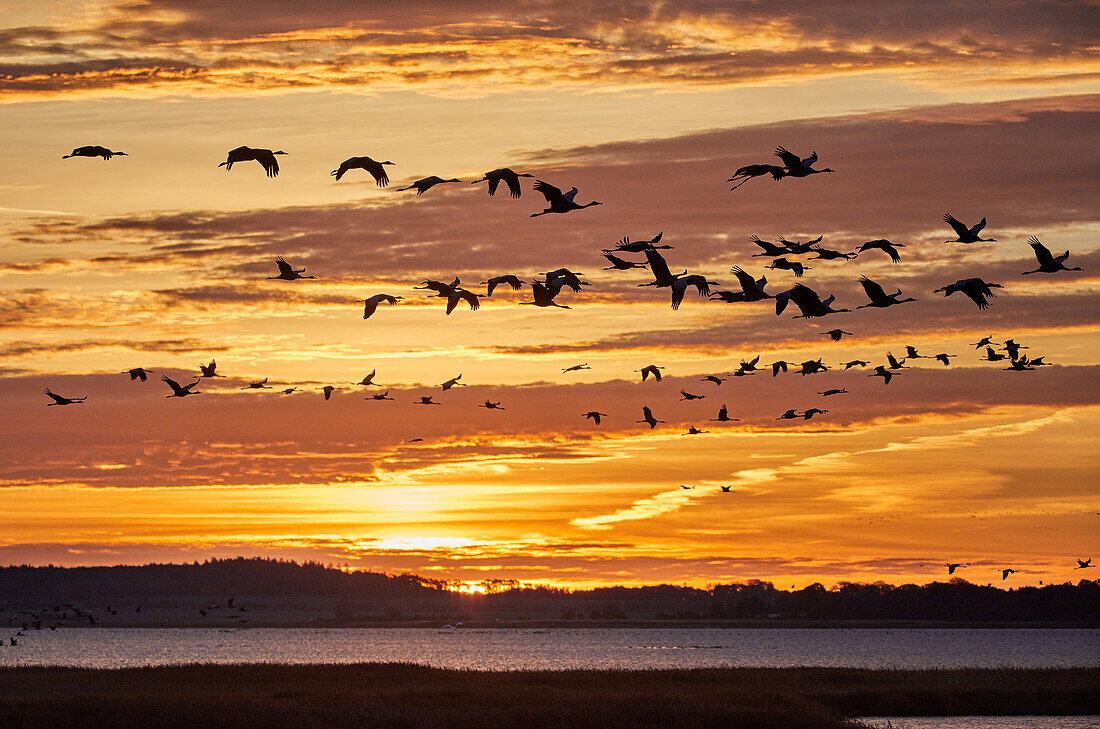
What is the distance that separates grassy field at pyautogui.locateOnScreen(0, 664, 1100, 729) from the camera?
48062 millimetres

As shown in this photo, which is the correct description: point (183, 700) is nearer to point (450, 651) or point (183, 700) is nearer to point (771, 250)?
point (771, 250)

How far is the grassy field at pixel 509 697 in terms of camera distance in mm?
48062

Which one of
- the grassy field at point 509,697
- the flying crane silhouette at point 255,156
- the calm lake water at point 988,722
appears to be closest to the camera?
the flying crane silhouette at point 255,156

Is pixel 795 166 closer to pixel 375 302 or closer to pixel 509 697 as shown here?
pixel 375 302

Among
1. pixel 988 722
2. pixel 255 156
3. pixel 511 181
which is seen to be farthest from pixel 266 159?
pixel 988 722

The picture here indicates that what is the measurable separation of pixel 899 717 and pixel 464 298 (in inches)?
1442

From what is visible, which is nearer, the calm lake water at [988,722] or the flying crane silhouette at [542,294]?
the flying crane silhouette at [542,294]

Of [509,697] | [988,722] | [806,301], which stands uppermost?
[806,301]

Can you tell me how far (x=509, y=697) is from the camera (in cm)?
5497

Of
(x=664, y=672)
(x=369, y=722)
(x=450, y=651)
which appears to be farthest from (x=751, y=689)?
(x=450, y=651)

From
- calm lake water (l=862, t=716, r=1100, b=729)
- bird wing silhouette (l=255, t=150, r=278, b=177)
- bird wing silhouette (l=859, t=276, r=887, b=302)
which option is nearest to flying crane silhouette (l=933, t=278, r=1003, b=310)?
bird wing silhouette (l=859, t=276, r=887, b=302)

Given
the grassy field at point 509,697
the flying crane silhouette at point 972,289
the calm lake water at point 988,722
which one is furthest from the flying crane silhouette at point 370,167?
the calm lake water at point 988,722

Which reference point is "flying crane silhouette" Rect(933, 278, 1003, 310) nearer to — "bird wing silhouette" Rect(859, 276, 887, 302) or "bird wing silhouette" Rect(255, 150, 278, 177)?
"bird wing silhouette" Rect(859, 276, 887, 302)

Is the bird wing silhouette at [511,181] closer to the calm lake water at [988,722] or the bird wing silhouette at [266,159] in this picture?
the bird wing silhouette at [266,159]
